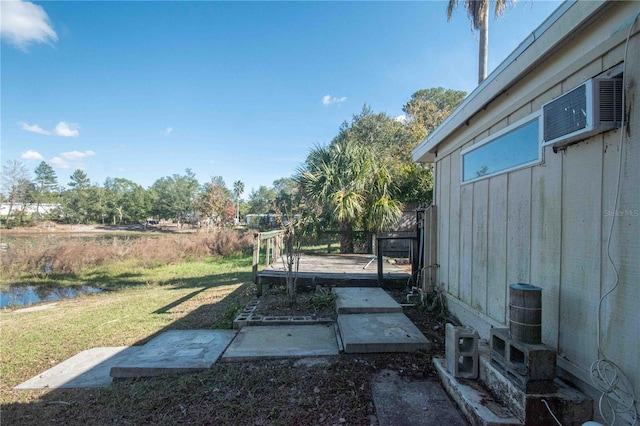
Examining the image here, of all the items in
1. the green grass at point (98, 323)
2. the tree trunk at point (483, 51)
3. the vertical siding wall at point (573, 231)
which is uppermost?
the tree trunk at point (483, 51)

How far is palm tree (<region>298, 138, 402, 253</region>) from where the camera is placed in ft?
23.8

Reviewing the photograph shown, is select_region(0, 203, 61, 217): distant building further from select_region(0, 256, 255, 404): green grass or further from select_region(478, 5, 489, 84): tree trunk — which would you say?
select_region(478, 5, 489, 84): tree trunk

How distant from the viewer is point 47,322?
4.91m

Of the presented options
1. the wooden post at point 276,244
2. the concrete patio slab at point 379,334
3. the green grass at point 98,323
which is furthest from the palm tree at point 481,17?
the green grass at point 98,323

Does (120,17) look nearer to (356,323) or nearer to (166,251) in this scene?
(166,251)

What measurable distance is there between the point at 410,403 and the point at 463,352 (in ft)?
1.60

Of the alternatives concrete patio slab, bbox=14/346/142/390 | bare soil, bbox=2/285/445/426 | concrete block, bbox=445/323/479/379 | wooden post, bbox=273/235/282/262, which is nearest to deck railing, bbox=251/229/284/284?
wooden post, bbox=273/235/282/262

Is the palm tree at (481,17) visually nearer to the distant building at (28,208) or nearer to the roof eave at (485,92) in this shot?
the roof eave at (485,92)

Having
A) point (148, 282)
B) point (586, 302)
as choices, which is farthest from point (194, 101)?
point (586, 302)

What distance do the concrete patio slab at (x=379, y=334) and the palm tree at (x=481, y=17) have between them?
9.39m

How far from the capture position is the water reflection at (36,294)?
748cm

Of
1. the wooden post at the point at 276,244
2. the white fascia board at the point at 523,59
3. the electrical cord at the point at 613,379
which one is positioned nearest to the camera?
the electrical cord at the point at 613,379

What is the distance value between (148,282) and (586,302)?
9857 mm

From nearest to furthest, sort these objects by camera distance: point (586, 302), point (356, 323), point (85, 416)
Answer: point (586, 302) → point (85, 416) → point (356, 323)
